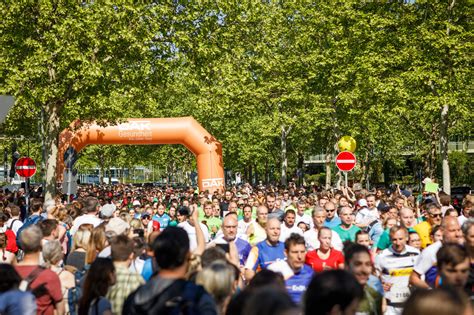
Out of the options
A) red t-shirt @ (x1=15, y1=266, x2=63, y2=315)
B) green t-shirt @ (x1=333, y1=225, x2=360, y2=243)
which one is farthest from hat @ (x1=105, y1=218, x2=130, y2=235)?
green t-shirt @ (x1=333, y1=225, x2=360, y2=243)

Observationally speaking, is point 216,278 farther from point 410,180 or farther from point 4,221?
point 410,180

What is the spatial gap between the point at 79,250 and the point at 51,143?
15.7 meters

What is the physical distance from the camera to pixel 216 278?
4.92m

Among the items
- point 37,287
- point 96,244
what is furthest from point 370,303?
point 96,244

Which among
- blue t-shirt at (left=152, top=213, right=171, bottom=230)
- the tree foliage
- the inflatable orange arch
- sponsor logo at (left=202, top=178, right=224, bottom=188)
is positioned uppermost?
the tree foliage

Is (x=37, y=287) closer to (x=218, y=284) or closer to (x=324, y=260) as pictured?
(x=218, y=284)

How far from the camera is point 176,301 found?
14.4 ft

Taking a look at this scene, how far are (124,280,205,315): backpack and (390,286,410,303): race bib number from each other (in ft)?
11.6

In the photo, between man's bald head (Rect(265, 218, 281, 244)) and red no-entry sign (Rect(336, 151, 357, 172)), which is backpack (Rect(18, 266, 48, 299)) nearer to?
man's bald head (Rect(265, 218, 281, 244))

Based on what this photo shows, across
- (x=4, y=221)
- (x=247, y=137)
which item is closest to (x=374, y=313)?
(x=4, y=221)

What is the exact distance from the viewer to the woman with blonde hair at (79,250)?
8.13m

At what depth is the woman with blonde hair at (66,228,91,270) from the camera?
26.7 feet

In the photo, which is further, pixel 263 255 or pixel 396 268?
pixel 263 255

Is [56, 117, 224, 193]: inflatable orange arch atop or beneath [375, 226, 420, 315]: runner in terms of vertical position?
atop
